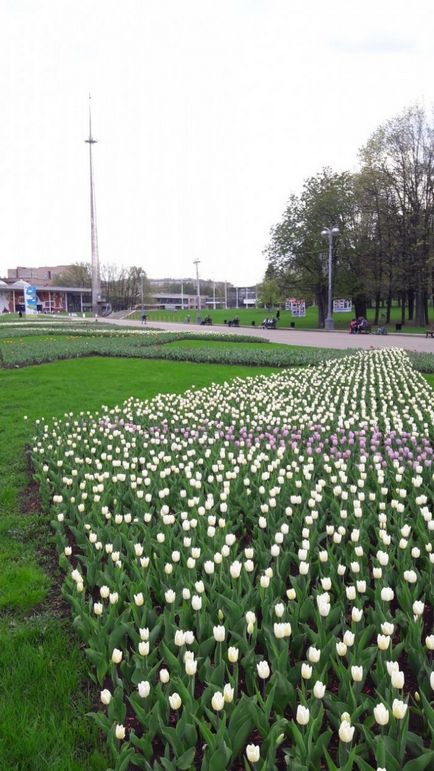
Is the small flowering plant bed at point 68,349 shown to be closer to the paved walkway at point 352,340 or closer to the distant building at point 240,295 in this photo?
the paved walkway at point 352,340

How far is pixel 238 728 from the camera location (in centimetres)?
221

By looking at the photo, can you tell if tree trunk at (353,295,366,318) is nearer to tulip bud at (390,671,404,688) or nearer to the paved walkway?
the paved walkway

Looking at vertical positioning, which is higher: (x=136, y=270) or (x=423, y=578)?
(x=136, y=270)

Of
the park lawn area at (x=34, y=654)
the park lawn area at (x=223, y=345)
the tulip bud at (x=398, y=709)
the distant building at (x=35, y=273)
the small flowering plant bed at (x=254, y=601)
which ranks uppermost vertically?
the distant building at (x=35, y=273)

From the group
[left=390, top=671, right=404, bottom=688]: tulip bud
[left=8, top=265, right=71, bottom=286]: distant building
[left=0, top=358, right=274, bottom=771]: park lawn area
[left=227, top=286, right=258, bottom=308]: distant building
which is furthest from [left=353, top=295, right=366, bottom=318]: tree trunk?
[left=8, top=265, right=71, bottom=286]: distant building

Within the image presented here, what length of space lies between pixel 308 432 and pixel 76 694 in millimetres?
4918

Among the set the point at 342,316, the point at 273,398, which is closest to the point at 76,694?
the point at 273,398

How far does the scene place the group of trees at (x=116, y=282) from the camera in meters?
115

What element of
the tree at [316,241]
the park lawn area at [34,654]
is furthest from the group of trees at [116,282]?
the park lawn area at [34,654]

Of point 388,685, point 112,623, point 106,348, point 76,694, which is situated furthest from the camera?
point 106,348

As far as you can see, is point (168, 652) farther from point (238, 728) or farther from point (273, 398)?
point (273, 398)

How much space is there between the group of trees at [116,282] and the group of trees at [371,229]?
68.1 meters

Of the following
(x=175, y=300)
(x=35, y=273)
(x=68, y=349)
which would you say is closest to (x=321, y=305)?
(x=68, y=349)

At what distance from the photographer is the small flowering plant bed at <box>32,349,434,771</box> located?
2201mm
